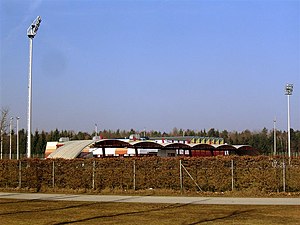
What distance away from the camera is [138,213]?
17.7 m

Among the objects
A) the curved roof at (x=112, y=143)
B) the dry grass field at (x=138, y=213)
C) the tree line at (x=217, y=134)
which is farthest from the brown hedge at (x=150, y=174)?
the tree line at (x=217, y=134)

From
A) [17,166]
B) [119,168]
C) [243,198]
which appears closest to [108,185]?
[119,168]

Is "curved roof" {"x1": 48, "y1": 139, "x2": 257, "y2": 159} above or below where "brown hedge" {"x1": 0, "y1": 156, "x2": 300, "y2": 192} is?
above

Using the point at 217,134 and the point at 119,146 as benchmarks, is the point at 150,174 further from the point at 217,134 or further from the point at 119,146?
the point at 217,134

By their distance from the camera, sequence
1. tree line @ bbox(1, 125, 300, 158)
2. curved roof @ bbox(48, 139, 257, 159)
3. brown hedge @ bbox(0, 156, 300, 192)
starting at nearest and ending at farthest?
brown hedge @ bbox(0, 156, 300, 192)
curved roof @ bbox(48, 139, 257, 159)
tree line @ bbox(1, 125, 300, 158)

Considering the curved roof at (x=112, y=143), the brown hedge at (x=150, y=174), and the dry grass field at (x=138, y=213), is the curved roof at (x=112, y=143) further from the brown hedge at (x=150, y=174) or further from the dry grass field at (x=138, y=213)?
the dry grass field at (x=138, y=213)

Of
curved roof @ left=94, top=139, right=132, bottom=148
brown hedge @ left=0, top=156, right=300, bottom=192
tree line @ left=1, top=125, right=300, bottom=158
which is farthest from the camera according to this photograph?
tree line @ left=1, top=125, right=300, bottom=158

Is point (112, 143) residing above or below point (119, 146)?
above

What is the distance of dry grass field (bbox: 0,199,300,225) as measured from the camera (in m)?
15.4

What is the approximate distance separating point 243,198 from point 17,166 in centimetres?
1443

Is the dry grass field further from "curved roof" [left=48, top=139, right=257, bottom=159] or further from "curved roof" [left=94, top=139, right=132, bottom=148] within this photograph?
"curved roof" [left=48, top=139, right=257, bottom=159]

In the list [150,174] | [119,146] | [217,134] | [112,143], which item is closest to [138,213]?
[150,174]

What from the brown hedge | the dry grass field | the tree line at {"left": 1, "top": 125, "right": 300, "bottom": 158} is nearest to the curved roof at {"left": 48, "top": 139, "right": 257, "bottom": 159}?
the brown hedge

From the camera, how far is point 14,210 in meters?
18.5
